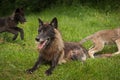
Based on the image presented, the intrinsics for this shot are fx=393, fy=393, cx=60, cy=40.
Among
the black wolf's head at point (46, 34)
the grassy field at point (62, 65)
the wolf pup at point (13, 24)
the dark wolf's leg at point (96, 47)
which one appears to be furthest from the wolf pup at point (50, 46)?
the wolf pup at point (13, 24)

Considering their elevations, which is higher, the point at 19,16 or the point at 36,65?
the point at 19,16

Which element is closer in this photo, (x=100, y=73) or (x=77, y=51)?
(x=100, y=73)

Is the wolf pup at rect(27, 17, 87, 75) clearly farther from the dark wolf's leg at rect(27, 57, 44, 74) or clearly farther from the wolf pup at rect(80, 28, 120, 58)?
the wolf pup at rect(80, 28, 120, 58)

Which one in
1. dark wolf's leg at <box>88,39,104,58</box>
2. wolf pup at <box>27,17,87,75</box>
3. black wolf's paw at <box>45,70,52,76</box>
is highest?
wolf pup at <box>27,17,87,75</box>

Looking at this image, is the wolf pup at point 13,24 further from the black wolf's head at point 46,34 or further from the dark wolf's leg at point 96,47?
the black wolf's head at point 46,34

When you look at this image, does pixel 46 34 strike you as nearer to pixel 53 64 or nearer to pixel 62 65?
pixel 53 64

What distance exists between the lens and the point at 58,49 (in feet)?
34.8

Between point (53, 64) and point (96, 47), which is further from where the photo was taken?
point (96, 47)

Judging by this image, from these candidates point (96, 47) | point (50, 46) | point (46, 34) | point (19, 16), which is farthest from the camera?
point (19, 16)

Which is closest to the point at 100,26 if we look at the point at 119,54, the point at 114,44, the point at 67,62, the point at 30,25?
the point at 30,25

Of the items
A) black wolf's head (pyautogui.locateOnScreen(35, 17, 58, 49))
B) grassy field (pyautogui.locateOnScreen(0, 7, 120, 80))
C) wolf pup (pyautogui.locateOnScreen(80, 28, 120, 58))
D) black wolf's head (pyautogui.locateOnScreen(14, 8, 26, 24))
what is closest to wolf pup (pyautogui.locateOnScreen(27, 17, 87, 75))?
black wolf's head (pyautogui.locateOnScreen(35, 17, 58, 49))

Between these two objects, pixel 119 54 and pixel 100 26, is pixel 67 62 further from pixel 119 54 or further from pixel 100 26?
pixel 100 26

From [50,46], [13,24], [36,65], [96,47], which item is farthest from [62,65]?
[13,24]

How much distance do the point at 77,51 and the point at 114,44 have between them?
2479 millimetres
